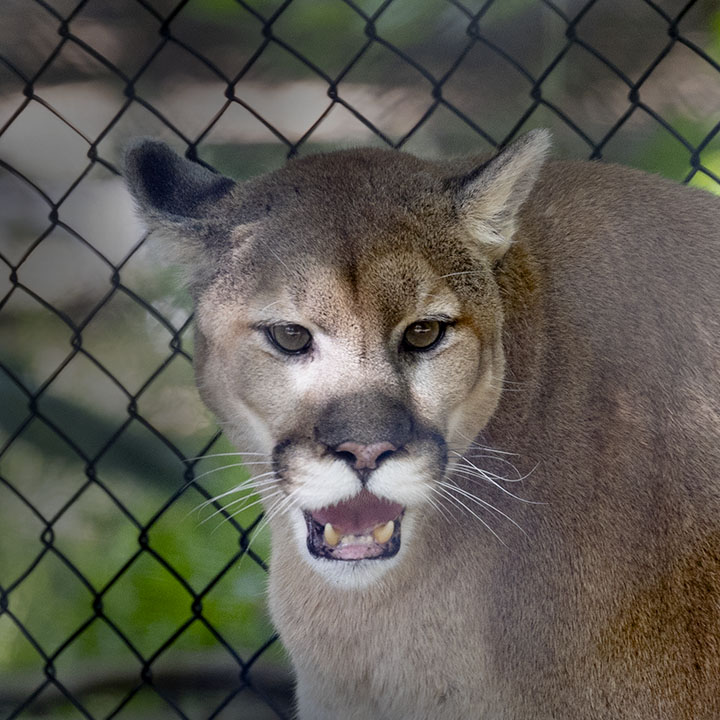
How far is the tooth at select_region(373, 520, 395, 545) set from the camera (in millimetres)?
1502

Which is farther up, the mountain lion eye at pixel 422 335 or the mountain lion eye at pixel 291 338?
the mountain lion eye at pixel 422 335

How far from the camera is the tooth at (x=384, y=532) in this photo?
1.50 metres

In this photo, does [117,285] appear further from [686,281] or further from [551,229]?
[686,281]

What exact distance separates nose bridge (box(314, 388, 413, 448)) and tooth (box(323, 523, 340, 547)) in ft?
0.65

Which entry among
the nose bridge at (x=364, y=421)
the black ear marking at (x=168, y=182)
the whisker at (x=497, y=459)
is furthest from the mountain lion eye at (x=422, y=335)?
the black ear marking at (x=168, y=182)

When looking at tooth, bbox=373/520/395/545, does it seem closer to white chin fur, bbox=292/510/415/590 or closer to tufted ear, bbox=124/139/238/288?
white chin fur, bbox=292/510/415/590

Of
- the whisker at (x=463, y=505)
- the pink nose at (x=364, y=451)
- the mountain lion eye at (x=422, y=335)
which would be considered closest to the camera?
the pink nose at (x=364, y=451)

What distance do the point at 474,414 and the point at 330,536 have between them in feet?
1.08

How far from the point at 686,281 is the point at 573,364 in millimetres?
272

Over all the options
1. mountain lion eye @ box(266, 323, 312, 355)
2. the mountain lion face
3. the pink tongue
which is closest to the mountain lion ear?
the mountain lion face

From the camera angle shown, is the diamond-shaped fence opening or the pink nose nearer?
the pink nose

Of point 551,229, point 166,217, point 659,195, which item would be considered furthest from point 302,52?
point 659,195

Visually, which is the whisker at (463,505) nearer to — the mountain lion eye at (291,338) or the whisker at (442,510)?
the whisker at (442,510)

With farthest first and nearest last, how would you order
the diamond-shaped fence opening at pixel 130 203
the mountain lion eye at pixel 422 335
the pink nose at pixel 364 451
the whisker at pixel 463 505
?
the diamond-shaped fence opening at pixel 130 203, the whisker at pixel 463 505, the mountain lion eye at pixel 422 335, the pink nose at pixel 364 451
